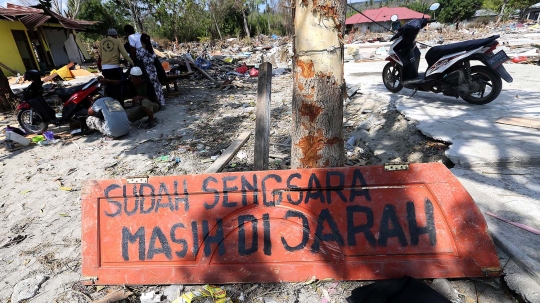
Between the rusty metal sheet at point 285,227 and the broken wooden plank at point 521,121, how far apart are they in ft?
8.52

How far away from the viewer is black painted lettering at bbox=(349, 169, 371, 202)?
1729 millimetres

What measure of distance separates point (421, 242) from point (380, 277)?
1.05 feet

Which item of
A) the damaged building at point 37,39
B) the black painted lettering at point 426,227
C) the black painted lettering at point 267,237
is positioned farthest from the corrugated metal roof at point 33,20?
the black painted lettering at point 426,227

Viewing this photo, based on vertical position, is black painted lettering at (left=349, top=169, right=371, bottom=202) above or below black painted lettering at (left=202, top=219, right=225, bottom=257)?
above

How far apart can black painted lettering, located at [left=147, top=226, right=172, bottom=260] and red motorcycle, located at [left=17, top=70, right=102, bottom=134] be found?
4.39 metres

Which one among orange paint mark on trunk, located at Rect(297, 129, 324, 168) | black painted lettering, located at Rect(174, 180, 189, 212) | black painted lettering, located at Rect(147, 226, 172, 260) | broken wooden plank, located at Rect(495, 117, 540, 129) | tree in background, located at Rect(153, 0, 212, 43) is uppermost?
tree in background, located at Rect(153, 0, 212, 43)

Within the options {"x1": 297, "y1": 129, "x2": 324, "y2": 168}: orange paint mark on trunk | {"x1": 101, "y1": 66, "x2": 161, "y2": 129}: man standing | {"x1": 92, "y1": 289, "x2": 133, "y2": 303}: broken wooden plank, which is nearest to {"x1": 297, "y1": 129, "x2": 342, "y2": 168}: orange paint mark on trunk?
{"x1": 297, "y1": 129, "x2": 324, "y2": 168}: orange paint mark on trunk

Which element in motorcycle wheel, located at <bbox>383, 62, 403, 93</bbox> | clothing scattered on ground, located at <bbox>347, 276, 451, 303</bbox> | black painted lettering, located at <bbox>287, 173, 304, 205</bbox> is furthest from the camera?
motorcycle wheel, located at <bbox>383, 62, 403, 93</bbox>

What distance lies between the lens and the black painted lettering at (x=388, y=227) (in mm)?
1698

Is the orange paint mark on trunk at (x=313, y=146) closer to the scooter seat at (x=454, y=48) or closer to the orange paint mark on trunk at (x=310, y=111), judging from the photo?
the orange paint mark on trunk at (x=310, y=111)

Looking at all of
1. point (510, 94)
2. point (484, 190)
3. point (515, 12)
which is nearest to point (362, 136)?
point (484, 190)

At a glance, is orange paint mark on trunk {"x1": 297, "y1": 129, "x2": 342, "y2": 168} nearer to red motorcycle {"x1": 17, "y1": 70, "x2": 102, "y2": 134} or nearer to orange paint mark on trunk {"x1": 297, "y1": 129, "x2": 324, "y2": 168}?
orange paint mark on trunk {"x1": 297, "y1": 129, "x2": 324, "y2": 168}

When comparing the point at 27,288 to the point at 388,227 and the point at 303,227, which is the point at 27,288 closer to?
the point at 303,227

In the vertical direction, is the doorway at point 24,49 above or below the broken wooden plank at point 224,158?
above
